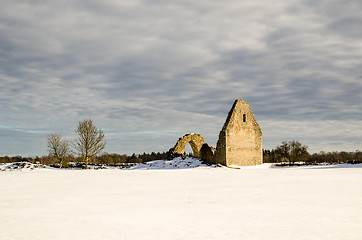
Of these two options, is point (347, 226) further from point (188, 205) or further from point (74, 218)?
point (74, 218)

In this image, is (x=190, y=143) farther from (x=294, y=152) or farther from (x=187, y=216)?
(x=187, y=216)

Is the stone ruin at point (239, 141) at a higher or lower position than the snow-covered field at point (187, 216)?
higher

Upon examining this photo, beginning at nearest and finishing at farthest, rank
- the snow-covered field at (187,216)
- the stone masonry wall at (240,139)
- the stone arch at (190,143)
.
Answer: the snow-covered field at (187,216) → the stone masonry wall at (240,139) → the stone arch at (190,143)

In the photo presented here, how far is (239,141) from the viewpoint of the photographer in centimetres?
2981

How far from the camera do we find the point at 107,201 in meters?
9.26

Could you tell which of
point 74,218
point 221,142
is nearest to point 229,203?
point 74,218

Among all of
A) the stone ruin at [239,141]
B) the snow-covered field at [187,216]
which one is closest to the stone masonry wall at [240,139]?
the stone ruin at [239,141]

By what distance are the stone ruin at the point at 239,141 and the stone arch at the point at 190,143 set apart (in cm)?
334

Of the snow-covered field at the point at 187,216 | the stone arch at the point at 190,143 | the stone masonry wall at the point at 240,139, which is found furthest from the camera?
the stone arch at the point at 190,143

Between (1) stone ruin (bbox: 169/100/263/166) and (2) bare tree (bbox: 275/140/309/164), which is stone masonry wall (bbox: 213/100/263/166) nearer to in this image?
(1) stone ruin (bbox: 169/100/263/166)

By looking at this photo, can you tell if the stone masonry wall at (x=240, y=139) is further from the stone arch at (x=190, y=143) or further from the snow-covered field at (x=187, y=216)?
the snow-covered field at (x=187, y=216)

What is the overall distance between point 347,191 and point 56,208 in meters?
8.20

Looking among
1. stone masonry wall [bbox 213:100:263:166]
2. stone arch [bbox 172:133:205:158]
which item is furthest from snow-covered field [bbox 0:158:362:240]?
stone arch [bbox 172:133:205:158]

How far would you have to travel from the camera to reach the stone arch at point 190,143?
34869 mm
